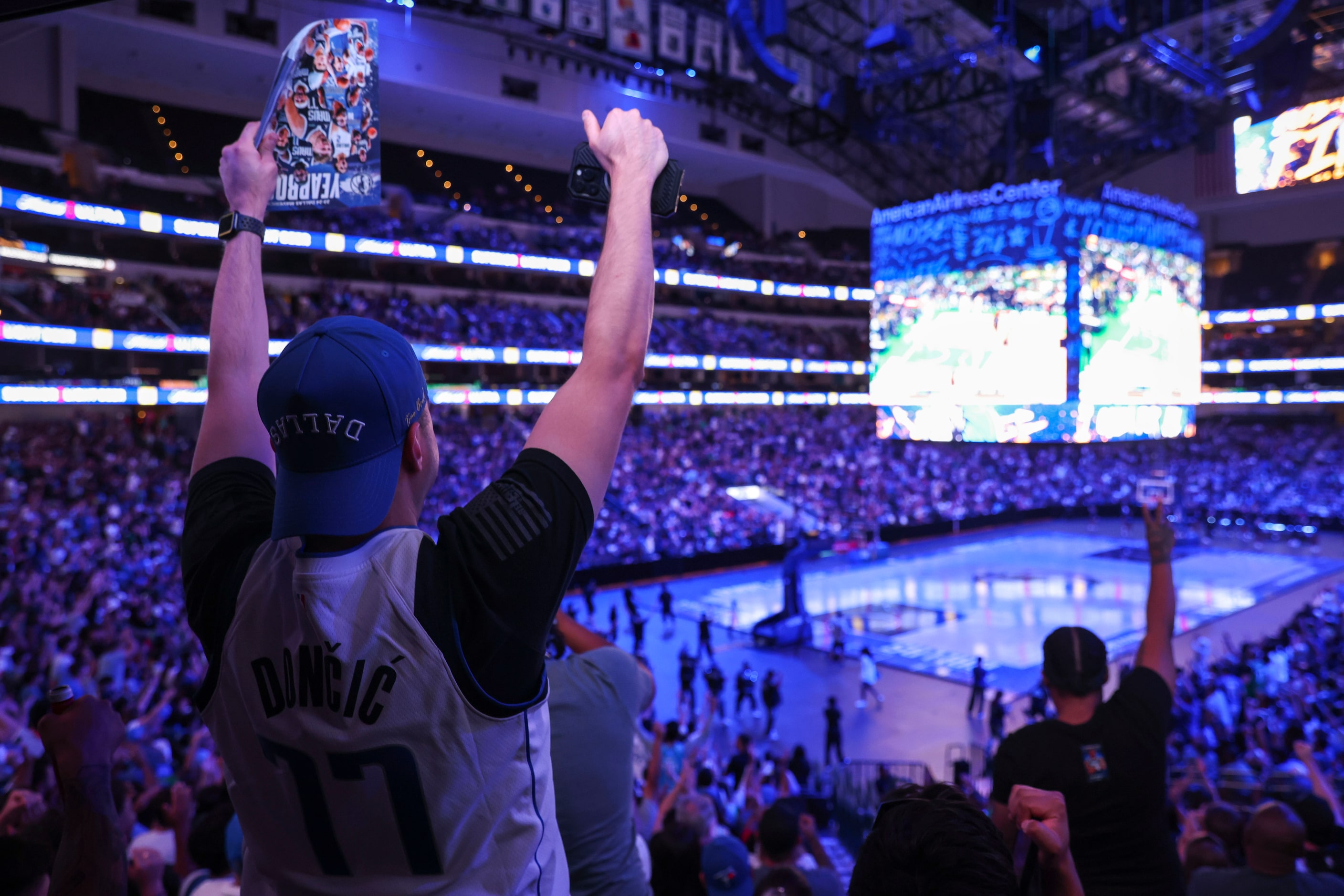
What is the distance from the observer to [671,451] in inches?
1273

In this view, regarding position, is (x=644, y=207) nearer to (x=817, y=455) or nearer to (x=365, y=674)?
(x=365, y=674)

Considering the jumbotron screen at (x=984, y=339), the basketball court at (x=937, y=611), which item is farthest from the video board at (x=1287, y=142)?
the basketball court at (x=937, y=611)

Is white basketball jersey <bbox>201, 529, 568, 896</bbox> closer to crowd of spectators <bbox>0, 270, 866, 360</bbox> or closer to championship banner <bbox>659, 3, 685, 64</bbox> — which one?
crowd of spectators <bbox>0, 270, 866, 360</bbox>

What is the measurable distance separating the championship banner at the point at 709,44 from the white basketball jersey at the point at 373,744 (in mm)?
23973

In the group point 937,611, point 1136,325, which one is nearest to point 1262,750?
point 937,611

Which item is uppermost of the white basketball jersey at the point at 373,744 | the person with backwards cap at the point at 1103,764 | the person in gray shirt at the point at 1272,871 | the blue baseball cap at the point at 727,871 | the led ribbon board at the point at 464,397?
the led ribbon board at the point at 464,397

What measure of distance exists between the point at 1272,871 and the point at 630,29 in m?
21.6

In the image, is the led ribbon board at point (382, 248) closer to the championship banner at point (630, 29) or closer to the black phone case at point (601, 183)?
the championship banner at point (630, 29)

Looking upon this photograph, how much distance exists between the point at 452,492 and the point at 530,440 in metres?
24.2

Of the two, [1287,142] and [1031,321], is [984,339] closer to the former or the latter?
[1031,321]

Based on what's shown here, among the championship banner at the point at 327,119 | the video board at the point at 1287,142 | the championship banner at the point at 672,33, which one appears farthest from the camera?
the championship banner at the point at 672,33

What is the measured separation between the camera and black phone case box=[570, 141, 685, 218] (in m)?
1.57

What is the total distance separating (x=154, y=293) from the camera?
22.4m

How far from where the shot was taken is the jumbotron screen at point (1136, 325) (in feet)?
70.0
